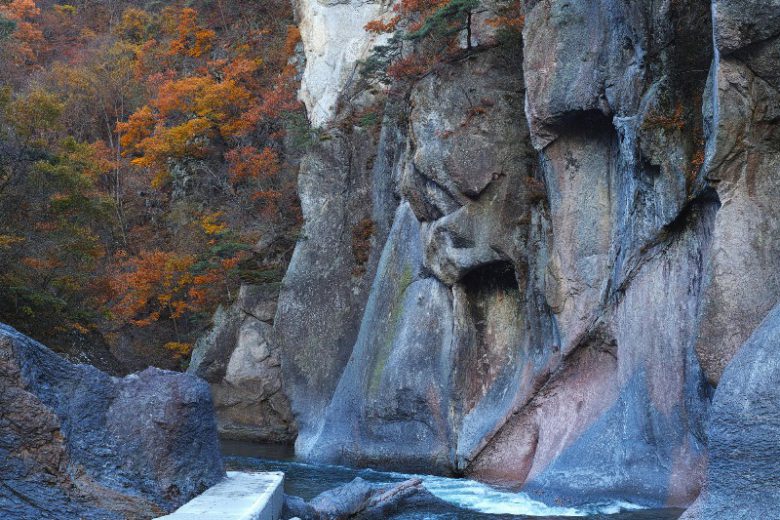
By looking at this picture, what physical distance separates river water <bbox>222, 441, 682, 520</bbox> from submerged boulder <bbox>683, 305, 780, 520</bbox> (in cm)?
339

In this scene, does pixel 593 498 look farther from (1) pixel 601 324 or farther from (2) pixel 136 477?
(2) pixel 136 477

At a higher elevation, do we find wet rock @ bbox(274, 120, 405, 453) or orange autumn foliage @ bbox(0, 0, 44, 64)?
orange autumn foliage @ bbox(0, 0, 44, 64)

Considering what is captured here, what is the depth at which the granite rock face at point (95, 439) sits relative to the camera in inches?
283

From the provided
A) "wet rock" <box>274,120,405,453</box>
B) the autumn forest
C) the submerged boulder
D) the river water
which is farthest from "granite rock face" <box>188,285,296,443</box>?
the submerged boulder

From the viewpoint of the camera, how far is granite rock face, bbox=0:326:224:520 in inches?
283

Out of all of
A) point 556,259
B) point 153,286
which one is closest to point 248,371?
point 153,286

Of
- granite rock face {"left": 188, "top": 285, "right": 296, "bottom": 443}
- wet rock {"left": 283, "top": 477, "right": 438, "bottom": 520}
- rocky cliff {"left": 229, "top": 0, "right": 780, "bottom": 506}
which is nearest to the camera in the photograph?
wet rock {"left": 283, "top": 477, "right": 438, "bottom": 520}

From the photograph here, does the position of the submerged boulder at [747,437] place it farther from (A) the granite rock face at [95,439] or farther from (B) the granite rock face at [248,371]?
(B) the granite rock face at [248,371]

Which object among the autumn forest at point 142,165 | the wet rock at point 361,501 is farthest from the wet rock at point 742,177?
the autumn forest at point 142,165

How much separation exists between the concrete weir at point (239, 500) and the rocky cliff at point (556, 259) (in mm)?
6411

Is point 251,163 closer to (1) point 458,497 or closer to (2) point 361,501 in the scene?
(1) point 458,497

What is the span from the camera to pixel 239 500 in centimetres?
787

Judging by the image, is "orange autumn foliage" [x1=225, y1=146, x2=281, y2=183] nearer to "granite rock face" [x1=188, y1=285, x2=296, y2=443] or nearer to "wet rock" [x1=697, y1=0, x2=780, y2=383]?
"granite rock face" [x1=188, y1=285, x2=296, y2=443]

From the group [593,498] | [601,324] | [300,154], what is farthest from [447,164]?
[300,154]
